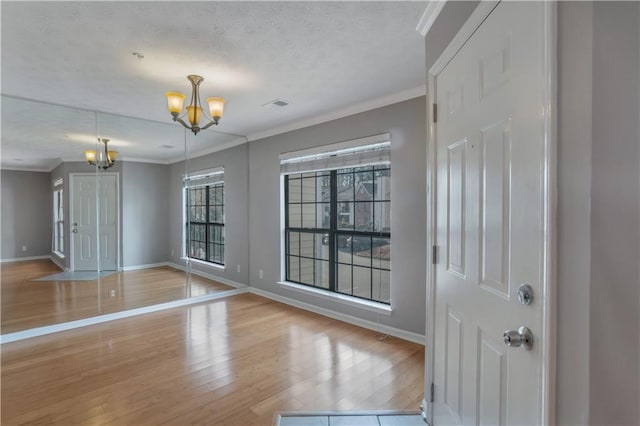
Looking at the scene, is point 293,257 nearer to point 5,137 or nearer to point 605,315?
point 5,137

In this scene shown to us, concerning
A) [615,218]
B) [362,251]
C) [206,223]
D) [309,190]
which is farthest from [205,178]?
[615,218]

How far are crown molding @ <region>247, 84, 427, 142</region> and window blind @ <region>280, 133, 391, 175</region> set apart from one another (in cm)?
33

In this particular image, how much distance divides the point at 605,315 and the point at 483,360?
65 cm

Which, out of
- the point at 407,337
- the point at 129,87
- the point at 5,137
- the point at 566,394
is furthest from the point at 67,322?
the point at 566,394

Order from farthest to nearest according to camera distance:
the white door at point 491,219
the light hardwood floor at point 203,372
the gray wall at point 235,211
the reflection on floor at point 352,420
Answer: the gray wall at point 235,211, the light hardwood floor at point 203,372, the reflection on floor at point 352,420, the white door at point 491,219

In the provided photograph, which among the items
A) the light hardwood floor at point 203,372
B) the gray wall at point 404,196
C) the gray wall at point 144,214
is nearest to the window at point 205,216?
the gray wall at point 144,214

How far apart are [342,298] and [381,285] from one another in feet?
1.64

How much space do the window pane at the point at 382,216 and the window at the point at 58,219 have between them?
364cm

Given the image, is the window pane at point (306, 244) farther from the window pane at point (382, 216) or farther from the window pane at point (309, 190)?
the window pane at point (382, 216)

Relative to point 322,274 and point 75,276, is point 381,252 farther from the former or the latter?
point 75,276

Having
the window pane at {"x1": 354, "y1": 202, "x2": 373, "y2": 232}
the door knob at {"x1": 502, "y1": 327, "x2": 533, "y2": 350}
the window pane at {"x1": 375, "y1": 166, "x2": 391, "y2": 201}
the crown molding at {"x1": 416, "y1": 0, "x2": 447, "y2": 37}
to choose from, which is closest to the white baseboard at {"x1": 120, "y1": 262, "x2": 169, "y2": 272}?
the window pane at {"x1": 354, "y1": 202, "x2": 373, "y2": 232}

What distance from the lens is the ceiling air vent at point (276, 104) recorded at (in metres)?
3.28

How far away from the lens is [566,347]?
34.3 inches

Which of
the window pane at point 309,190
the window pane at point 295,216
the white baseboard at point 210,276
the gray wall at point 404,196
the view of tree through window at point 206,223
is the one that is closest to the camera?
the gray wall at point 404,196
